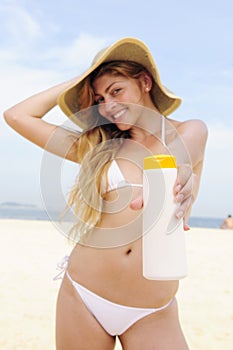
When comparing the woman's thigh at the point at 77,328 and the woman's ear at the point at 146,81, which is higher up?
the woman's ear at the point at 146,81

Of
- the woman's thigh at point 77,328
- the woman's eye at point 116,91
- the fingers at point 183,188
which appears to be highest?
the woman's eye at point 116,91

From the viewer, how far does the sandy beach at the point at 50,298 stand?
17.7 ft

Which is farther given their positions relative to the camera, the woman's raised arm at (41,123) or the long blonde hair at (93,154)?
the woman's raised arm at (41,123)

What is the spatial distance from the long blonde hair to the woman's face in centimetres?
4

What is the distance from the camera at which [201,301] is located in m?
7.13

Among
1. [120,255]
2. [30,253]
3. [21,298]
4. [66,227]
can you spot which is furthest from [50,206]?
[30,253]

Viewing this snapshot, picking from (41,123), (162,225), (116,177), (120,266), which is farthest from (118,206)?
(41,123)

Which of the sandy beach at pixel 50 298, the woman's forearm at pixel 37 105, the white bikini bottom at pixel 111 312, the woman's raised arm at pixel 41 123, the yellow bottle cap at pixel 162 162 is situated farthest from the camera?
the sandy beach at pixel 50 298

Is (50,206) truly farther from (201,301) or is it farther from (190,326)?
(201,301)

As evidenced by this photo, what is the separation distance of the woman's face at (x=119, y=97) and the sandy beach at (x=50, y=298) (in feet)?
4.48

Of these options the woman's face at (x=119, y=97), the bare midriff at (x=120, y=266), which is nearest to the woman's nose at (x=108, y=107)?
the woman's face at (x=119, y=97)

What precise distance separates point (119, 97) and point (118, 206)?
52 cm

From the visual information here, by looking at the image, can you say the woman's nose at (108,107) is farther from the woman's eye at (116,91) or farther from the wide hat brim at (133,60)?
the wide hat brim at (133,60)

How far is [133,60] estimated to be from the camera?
7.61ft
